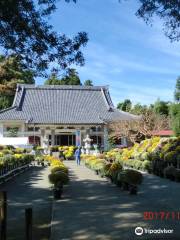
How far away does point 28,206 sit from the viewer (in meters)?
10.1

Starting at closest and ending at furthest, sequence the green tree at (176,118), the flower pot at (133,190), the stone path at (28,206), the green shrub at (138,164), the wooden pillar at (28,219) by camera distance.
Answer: the wooden pillar at (28,219)
the stone path at (28,206)
the flower pot at (133,190)
the green shrub at (138,164)
the green tree at (176,118)

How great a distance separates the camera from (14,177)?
17688mm

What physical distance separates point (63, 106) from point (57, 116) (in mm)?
2768

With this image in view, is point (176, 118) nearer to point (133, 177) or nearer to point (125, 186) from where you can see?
point (125, 186)

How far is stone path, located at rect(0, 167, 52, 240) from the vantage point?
24.3ft

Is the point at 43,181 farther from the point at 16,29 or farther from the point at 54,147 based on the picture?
the point at 54,147

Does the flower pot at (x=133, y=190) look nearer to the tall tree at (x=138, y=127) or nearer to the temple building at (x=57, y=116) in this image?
the temple building at (x=57, y=116)

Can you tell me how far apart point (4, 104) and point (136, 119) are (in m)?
21.5

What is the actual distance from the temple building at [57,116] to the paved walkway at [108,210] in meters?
26.3

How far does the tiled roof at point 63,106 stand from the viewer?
42531 millimetres

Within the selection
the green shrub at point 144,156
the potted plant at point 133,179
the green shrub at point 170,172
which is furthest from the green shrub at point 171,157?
the potted plant at point 133,179

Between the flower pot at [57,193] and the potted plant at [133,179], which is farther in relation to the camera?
the potted plant at [133,179]

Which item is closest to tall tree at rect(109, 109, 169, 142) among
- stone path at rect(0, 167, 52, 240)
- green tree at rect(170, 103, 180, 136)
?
green tree at rect(170, 103, 180, 136)

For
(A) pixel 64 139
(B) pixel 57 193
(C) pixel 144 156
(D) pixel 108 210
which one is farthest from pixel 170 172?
(A) pixel 64 139
